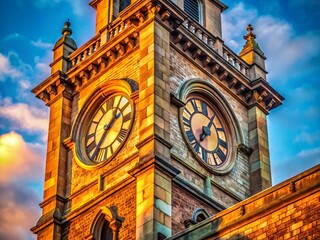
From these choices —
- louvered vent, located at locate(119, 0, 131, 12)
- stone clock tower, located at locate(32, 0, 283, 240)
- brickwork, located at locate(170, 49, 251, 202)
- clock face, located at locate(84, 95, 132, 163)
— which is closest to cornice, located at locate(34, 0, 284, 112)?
stone clock tower, located at locate(32, 0, 283, 240)

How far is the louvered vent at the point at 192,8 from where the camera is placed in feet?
146

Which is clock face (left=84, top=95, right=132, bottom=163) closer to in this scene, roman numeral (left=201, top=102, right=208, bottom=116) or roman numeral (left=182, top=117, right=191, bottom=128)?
roman numeral (left=182, top=117, right=191, bottom=128)

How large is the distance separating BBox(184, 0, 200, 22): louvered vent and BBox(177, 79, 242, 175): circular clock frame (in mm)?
4814

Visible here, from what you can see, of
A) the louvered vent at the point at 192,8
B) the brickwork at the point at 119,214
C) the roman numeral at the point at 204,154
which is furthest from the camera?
the louvered vent at the point at 192,8

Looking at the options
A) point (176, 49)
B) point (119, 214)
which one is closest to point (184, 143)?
point (119, 214)

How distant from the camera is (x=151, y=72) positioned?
38031mm

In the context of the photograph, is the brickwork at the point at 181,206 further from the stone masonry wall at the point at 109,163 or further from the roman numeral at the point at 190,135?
the roman numeral at the point at 190,135

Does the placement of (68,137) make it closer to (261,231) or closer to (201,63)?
(201,63)

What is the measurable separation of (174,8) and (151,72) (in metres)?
2.95

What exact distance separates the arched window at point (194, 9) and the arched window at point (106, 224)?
11070 millimetres

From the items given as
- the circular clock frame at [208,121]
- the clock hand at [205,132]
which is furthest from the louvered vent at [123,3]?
the clock hand at [205,132]

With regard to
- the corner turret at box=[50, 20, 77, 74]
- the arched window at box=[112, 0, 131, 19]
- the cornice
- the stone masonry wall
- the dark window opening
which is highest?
the arched window at box=[112, 0, 131, 19]

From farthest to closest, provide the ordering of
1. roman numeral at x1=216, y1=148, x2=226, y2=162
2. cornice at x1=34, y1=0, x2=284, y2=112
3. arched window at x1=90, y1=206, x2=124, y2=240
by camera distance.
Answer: roman numeral at x1=216, y1=148, x2=226, y2=162 → cornice at x1=34, y1=0, x2=284, y2=112 → arched window at x1=90, y1=206, x2=124, y2=240

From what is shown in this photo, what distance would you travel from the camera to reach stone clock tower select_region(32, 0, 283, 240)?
36.2m
